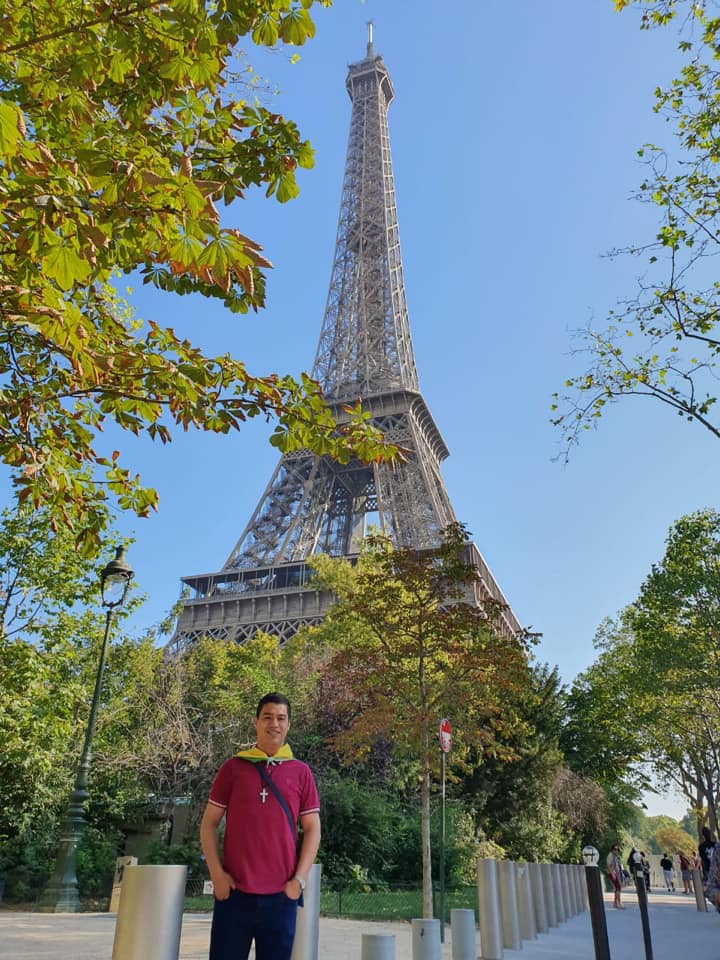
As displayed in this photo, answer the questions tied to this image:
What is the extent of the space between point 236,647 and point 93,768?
14.0 meters

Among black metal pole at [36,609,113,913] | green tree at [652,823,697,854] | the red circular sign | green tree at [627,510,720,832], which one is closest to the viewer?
the red circular sign

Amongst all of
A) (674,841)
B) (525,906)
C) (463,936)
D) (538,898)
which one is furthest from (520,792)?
(674,841)

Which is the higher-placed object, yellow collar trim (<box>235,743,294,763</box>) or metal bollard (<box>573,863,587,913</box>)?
yellow collar trim (<box>235,743,294,763</box>)

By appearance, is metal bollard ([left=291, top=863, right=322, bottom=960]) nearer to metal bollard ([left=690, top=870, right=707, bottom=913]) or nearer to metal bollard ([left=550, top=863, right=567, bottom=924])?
metal bollard ([left=550, top=863, right=567, bottom=924])

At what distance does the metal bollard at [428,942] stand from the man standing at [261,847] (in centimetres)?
299

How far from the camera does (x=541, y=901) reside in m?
12.2

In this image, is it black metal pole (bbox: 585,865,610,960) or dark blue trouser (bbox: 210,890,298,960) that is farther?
black metal pole (bbox: 585,865,610,960)

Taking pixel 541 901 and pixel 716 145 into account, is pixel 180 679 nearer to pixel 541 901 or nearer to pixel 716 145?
pixel 541 901

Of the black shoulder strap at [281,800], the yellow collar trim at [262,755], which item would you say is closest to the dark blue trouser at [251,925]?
the black shoulder strap at [281,800]

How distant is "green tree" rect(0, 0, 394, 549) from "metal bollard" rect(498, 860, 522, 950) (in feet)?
23.0

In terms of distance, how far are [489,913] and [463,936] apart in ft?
4.07

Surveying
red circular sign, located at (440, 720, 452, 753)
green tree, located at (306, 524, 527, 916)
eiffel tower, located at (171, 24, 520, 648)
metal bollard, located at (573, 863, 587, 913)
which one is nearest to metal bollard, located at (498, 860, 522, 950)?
red circular sign, located at (440, 720, 452, 753)

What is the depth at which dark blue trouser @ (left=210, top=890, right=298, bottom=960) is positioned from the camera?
3852mm

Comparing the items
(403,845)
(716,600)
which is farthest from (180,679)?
(716,600)
